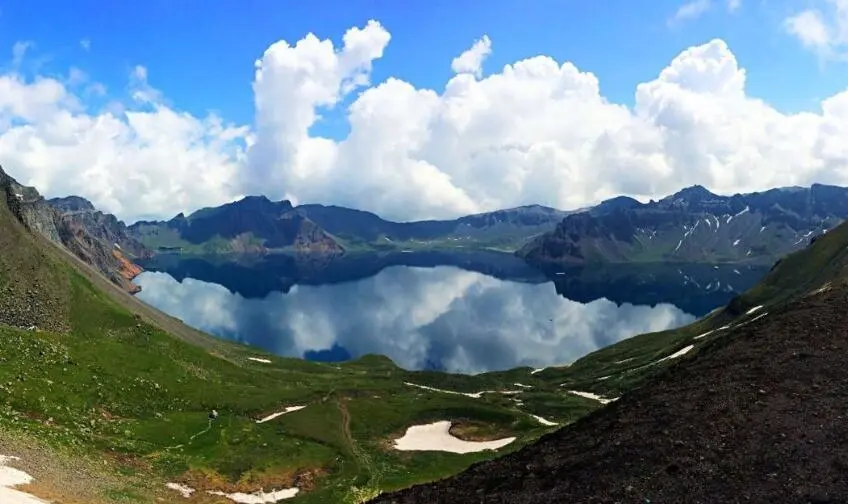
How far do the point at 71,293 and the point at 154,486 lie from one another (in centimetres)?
7965

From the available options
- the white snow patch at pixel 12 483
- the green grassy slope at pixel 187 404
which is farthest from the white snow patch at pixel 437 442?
the white snow patch at pixel 12 483

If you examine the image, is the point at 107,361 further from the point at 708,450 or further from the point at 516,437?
the point at 708,450

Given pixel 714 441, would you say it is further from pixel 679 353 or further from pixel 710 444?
pixel 679 353

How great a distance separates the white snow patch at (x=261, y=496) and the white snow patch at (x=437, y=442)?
24.5 meters

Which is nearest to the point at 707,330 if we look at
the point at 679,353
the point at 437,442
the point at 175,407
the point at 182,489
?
the point at 679,353

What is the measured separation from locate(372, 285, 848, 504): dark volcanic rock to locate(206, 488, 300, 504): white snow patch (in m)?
30.3

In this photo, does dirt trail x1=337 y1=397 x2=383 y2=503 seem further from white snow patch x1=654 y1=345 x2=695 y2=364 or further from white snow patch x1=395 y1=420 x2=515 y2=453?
white snow patch x1=654 y1=345 x2=695 y2=364

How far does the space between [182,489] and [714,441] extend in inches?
1904

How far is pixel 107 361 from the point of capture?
88062 millimetres

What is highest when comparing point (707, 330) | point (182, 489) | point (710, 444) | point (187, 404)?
point (707, 330)

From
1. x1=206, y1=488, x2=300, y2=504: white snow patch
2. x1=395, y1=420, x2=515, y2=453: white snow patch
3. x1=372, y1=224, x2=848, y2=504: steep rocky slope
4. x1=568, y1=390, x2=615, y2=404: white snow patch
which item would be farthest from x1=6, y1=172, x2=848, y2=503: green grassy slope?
x1=372, y1=224, x2=848, y2=504: steep rocky slope

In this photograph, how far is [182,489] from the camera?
56531mm

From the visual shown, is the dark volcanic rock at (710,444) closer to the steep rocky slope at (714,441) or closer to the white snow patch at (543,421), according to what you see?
the steep rocky slope at (714,441)

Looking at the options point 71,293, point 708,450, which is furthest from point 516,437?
point 71,293
